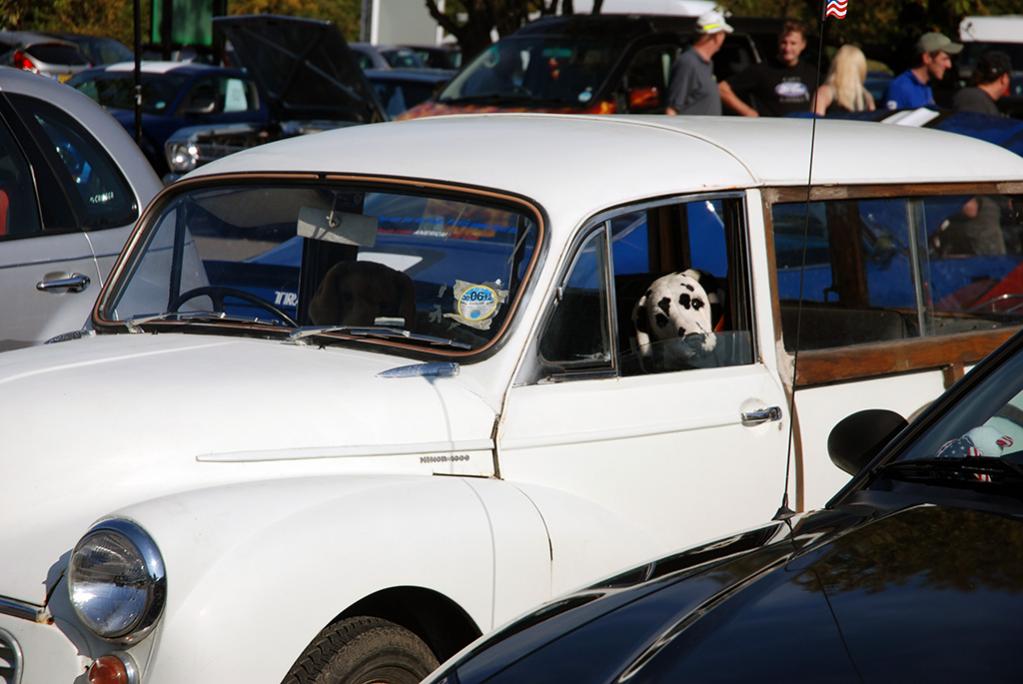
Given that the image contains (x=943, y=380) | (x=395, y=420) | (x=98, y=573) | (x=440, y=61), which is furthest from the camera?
(x=440, y=61)

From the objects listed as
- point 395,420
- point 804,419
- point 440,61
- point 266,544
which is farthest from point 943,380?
point 440,61

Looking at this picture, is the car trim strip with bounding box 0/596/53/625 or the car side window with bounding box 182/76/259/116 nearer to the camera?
the car trim strip with bounding box 0/596/53/625

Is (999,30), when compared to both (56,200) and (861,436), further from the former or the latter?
(861,436)

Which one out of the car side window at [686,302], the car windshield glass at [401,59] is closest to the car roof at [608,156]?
the car side window at [686,302]

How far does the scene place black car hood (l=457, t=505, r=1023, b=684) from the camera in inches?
91.6

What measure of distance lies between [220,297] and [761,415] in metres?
1.63

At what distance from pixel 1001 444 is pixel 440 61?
28858mm

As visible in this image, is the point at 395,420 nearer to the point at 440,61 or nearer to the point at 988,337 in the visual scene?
the point at 988,337

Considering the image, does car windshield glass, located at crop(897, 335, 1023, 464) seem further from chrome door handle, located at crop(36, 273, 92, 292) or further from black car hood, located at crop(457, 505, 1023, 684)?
chrome door handle, located at crop(36, 273, 92, 292)

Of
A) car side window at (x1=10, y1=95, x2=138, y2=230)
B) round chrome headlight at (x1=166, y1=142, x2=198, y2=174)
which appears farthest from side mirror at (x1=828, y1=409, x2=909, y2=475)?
round chrome headlight at (x1=166, y1=142, x2=198, y2=174)

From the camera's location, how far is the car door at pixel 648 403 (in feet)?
12.8

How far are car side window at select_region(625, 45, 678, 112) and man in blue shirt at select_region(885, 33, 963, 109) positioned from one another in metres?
2.38

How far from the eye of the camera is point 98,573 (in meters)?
3.13

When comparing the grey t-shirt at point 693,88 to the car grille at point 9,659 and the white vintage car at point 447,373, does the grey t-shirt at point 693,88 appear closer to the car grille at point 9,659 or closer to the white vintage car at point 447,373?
the white vintage car at point 447,373
